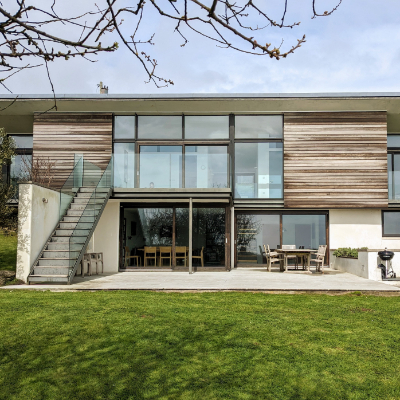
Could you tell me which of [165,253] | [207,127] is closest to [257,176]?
[207,127]

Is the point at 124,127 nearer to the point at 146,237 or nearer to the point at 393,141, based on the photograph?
the point at 146,237

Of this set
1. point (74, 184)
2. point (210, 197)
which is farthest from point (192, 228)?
point (74, 184)

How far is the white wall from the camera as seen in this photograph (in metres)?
13.9

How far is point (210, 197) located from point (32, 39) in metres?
10.6

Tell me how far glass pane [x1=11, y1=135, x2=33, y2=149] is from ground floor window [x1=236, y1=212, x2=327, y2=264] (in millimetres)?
8472

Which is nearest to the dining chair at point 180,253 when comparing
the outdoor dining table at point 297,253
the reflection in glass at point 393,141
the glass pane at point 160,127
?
the outdoor dining table at point 297,253

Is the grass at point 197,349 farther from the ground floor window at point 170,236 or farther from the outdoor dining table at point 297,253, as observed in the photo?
the ground floor window at point 170,236

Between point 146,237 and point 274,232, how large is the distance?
14.5 feet

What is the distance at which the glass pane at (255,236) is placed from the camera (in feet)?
48.8

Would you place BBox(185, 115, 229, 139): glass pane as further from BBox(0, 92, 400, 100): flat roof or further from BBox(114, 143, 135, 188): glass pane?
BBox(114, 143, 135, 188): glass pane

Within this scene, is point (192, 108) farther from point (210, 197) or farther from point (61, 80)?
point (61, 80)

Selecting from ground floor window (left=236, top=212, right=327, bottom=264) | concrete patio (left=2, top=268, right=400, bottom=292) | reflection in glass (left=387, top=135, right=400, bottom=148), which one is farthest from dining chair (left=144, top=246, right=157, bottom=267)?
reflection in glass (left=387, top=135, right=400, bottom=148)

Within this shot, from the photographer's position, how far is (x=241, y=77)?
13.0 feet

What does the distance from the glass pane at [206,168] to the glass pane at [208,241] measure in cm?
128
